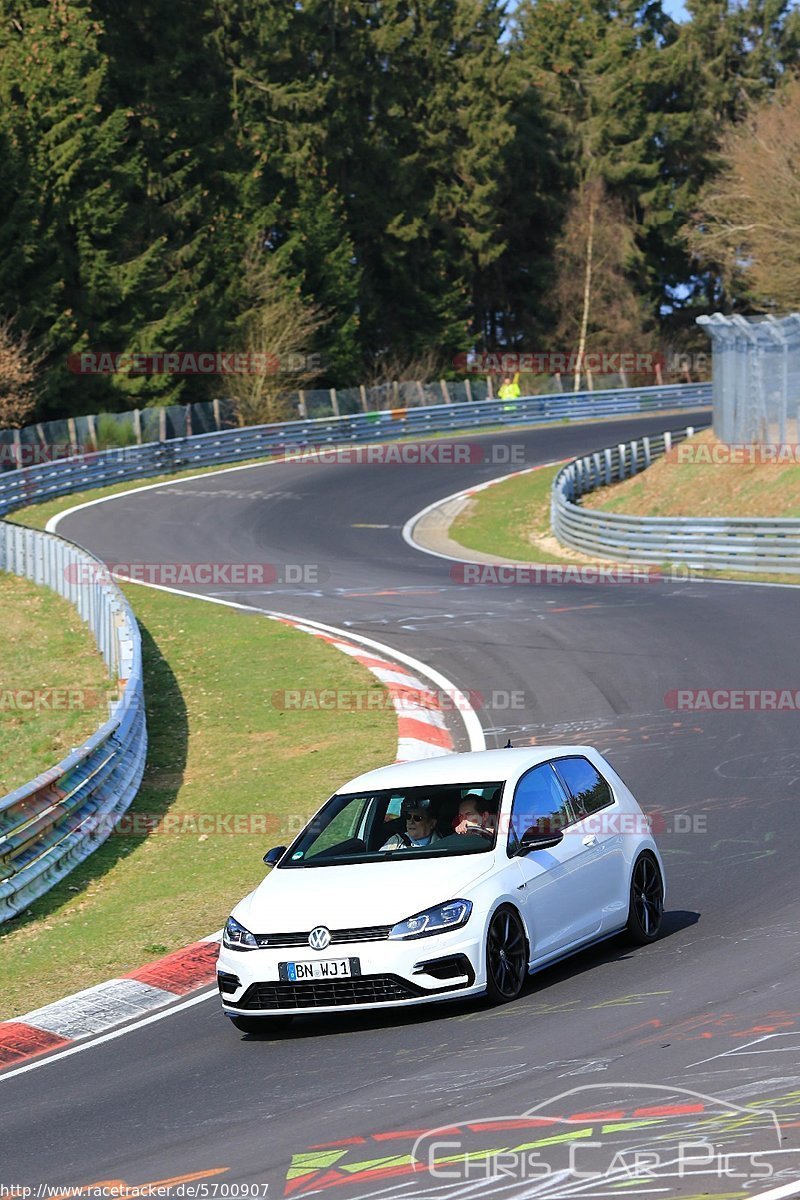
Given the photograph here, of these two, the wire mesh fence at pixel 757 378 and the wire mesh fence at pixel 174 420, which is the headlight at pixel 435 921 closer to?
the wire mesh fence at pixel 757 378

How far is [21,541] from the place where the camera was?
31.2 meters

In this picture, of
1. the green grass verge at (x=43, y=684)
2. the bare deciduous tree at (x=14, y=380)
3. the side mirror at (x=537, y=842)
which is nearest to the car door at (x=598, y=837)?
the side mirror at (x=537, y=842)

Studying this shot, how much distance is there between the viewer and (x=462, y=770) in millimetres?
10094

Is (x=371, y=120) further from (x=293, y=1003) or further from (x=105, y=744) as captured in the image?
(x=293, y=1003)

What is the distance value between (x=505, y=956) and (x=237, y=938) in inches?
58.5

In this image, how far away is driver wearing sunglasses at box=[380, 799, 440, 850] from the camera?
975 centimetres

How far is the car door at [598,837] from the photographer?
9.87 metres

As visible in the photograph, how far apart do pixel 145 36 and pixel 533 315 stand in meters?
30.7

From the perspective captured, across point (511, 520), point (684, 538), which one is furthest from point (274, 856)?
point (511, 520)

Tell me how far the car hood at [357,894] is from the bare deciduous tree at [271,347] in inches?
1980

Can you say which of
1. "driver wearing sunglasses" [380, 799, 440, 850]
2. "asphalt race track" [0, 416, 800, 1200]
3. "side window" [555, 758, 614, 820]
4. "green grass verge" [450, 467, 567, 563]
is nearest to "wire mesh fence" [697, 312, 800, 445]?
"green grass verge" [450, 467, 567, 563]

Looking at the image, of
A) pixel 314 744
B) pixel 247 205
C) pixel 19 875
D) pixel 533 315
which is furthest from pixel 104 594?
pixel 533 315

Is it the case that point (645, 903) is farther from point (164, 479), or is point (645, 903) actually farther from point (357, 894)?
point (164, 479)

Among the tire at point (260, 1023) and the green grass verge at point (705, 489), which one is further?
the green grass verge at point (705, 489)
